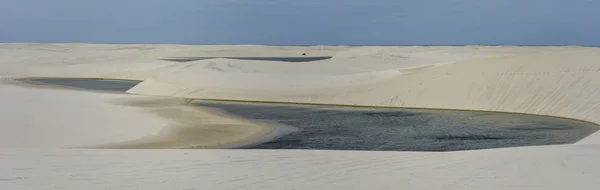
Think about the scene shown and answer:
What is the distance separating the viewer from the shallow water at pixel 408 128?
46.0 ft

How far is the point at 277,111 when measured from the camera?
22625mm

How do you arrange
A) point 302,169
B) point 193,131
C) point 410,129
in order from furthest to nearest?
point 410,129 → point 193,131 → point 302,169

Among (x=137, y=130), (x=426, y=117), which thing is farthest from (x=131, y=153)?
(x=426, y=117)

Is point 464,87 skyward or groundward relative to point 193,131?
skyward

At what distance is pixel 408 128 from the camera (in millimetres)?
17047

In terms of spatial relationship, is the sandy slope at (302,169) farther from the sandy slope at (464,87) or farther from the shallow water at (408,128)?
the sandy slope at (464,87)

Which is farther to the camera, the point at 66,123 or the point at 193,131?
the point at 193,131

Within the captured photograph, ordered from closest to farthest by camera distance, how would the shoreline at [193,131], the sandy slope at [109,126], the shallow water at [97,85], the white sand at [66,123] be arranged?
1. the white sand at [66,123]
2. the sandy slope at [109,126]
3. the shoreline at [193,131]
4. the shallow water at [97,85]

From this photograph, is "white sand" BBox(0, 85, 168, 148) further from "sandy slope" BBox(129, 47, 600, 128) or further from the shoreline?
"sandy slope" BBox(129, 47, 600, 128)

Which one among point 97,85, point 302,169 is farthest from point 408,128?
point 97,85

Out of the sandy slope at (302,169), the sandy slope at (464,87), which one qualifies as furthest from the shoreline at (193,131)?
the sandy slope at (464,87)

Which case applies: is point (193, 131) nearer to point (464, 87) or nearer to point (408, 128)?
point (408, 128)

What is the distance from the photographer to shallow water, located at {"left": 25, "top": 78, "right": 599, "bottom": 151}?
552 inches

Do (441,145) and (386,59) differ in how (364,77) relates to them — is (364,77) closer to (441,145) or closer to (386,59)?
(441,145)
